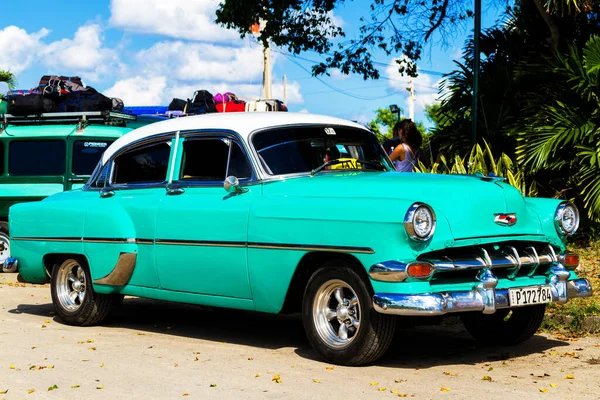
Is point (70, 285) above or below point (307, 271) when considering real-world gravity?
below

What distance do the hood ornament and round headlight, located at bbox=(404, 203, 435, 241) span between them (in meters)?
0.61

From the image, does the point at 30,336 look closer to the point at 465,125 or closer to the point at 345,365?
the point at 345,365

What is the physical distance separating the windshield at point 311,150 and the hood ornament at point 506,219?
1531 mm

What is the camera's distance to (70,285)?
31.7 ft

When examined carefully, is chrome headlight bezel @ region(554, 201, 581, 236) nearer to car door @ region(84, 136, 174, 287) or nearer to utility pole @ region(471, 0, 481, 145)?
car door @ region(84, 136, 174, 287)

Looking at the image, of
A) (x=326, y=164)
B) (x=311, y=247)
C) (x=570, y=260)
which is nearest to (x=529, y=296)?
(x=570, y=260)

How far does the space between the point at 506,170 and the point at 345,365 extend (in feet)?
23.0

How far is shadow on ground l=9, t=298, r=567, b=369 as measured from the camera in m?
7.59

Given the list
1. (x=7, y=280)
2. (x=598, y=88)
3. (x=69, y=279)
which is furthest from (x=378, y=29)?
(x=69, y=279)

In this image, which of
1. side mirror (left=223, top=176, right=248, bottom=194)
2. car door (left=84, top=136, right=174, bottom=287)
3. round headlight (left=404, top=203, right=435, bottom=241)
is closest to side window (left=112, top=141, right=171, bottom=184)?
car door (left=84, top=136, right=174, bottom=287)

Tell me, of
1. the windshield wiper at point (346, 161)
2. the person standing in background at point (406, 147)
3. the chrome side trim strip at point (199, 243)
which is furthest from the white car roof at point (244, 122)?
the person standing in background at point (406, 147)

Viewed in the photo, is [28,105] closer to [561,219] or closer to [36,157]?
[36,157]

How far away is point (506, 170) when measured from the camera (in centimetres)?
1344

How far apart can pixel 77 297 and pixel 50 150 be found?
5882 millimetres
